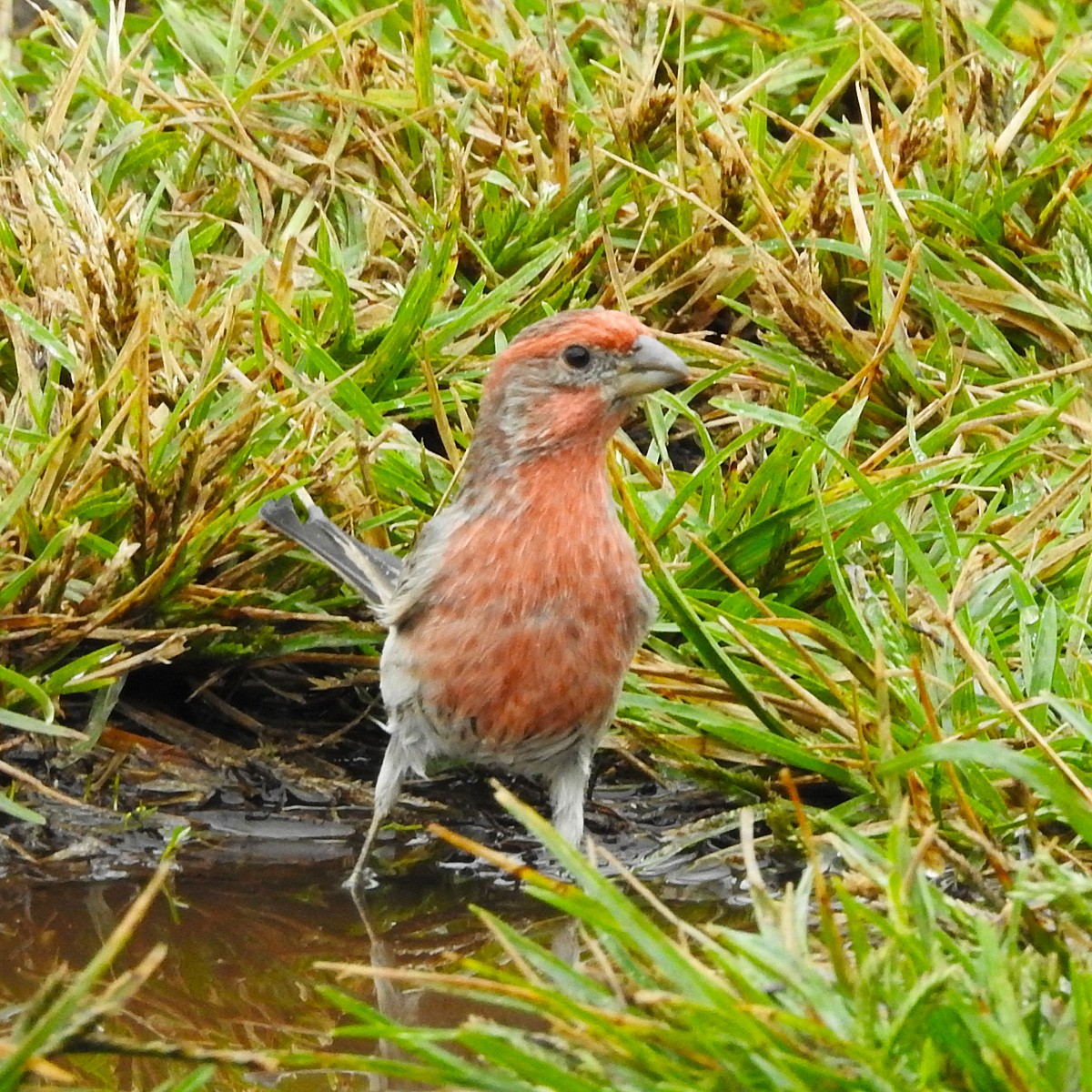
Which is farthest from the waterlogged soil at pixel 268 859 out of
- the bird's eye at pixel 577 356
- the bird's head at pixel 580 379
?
the bird's eye at pixel 577 356

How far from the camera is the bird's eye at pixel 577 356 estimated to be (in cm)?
437

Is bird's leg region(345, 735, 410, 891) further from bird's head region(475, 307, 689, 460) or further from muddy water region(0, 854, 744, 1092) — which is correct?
bird's head region(475, 307, 689, 460)

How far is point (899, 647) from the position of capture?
4.25 m

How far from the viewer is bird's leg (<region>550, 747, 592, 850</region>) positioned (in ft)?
14.2

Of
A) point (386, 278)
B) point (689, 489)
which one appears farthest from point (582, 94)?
point (689, 489)

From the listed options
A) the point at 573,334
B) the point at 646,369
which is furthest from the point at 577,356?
the point at 646,369

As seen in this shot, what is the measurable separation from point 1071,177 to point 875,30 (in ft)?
2.87

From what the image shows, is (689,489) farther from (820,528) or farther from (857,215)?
(857,215)

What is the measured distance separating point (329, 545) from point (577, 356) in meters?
0.74

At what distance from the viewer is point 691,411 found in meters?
5.07

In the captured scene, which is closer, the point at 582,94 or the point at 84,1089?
the point at 84,1089

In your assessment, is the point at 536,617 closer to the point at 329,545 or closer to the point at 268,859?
the point at 329,545

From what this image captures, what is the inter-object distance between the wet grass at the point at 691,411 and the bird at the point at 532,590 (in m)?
0.18

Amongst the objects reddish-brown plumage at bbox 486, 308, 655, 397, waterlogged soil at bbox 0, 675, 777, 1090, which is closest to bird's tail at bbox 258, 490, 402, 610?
waterlogged soil at bbox 0, 675, 777, 1090
